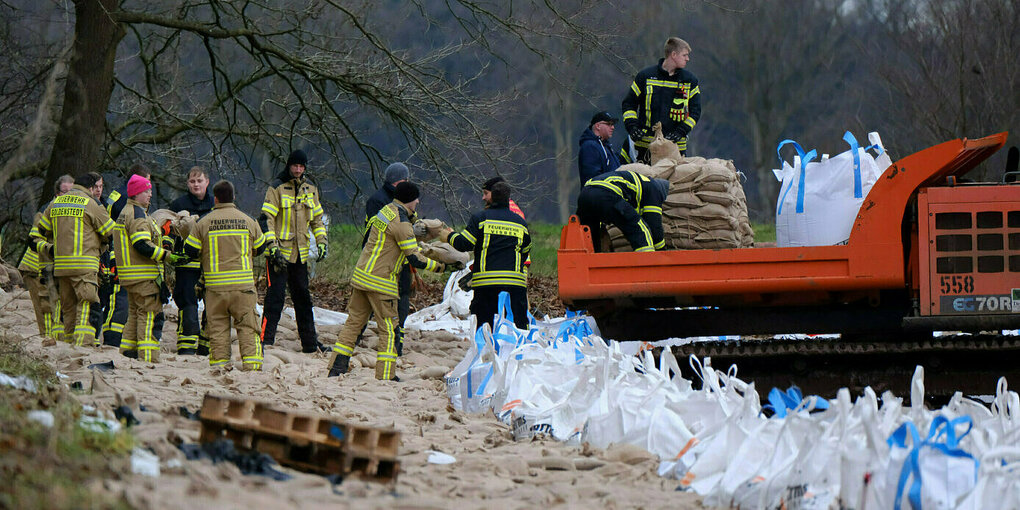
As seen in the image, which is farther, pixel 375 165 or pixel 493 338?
pixel 375 165

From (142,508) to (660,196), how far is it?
537 centimetres

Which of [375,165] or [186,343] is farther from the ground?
[375,165]

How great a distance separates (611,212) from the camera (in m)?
A: 8.51

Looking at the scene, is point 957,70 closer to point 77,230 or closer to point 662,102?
point 662,102

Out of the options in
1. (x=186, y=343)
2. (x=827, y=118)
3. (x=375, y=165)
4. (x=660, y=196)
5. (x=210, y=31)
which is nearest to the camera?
(x=660, y=196)

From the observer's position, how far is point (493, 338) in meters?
7.93

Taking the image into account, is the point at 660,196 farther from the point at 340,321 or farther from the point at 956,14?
the point at 956,14

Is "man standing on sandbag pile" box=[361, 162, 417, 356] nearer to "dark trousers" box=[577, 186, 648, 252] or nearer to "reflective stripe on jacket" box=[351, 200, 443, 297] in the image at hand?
"reflective stripe on jacket" box=[351, 200, 443, 297]

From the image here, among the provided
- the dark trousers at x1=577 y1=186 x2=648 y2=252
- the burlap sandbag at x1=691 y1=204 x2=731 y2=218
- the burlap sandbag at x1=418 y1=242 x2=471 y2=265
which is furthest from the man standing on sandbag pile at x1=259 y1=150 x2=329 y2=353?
the burlap sandbag at x1=691 y1=204 x2=731 y2=218

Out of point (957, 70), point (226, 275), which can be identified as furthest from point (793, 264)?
point (957, 70)

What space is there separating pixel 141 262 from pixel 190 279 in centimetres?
64

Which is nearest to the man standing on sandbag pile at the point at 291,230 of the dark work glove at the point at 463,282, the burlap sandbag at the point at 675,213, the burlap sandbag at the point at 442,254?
the burlap sandbag at the point at 442,254

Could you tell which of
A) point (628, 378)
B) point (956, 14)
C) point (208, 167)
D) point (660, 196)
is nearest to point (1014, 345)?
point (660, 196)

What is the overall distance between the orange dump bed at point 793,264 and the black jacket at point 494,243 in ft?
4.95
